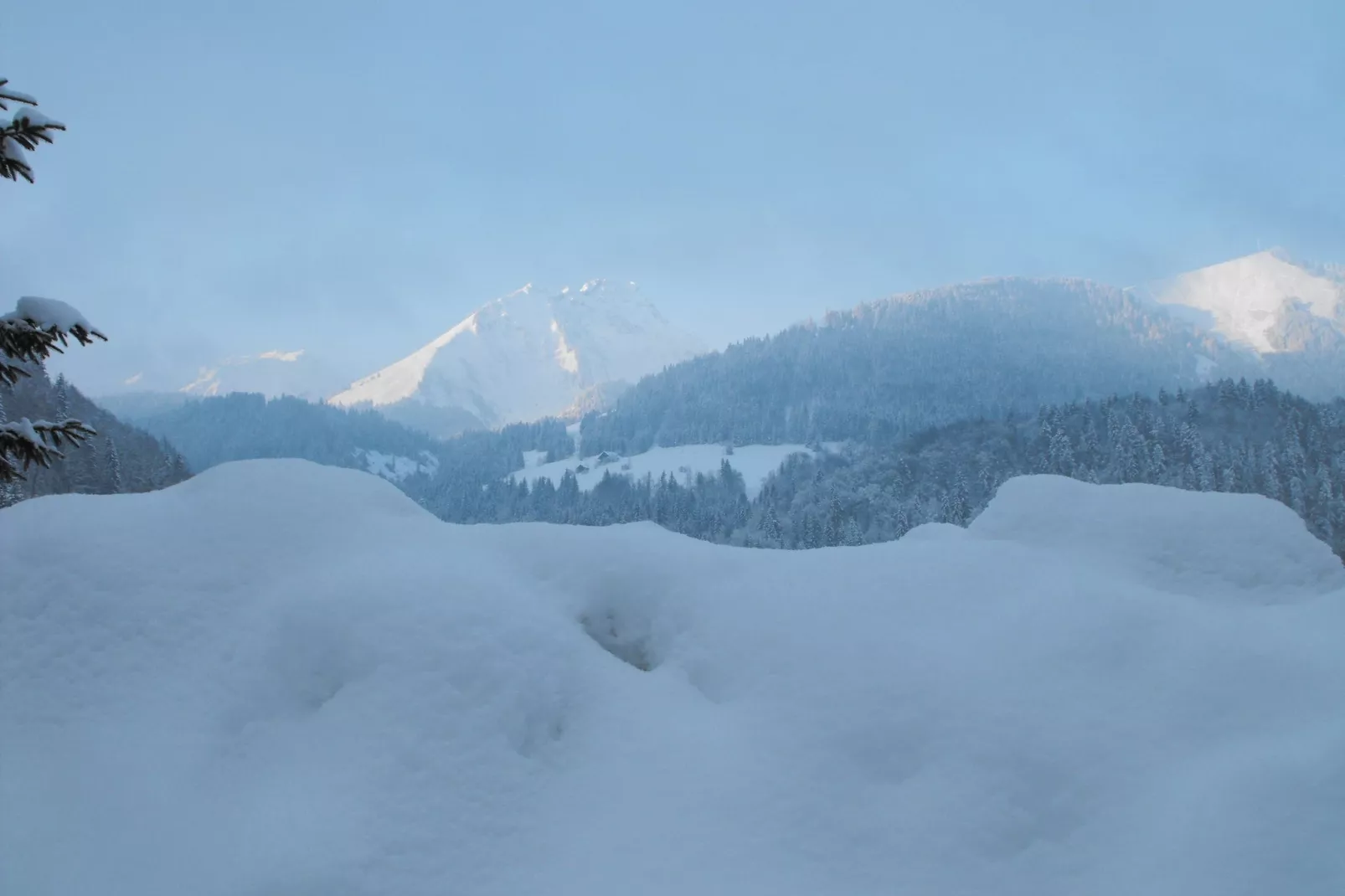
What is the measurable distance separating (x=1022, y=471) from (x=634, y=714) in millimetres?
150781

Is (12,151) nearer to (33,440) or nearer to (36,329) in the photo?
(36,329)

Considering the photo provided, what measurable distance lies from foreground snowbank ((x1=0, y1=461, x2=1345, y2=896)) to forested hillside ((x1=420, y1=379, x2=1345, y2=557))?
109825 millimetres

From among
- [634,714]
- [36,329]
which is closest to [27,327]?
[36,329]

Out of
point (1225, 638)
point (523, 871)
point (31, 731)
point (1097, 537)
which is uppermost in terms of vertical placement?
point (1097, 537)

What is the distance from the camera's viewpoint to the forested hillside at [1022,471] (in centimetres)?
11419

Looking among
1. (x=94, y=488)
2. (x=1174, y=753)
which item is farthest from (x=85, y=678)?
(x=94, y=488)

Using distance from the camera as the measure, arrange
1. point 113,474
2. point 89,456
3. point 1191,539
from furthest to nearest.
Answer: point 89,456
point 113,474
point 1191,539

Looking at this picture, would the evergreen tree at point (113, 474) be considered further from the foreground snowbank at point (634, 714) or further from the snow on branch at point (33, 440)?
the snow on branch at point (33, 440)

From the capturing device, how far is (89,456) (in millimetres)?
78562

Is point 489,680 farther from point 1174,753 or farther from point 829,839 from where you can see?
point 1174,753

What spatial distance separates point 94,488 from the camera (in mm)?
76312

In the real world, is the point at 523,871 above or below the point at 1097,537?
below

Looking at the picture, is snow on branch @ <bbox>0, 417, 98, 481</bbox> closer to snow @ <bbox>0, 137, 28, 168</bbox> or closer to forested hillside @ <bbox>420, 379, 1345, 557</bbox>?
snow @ <bbox>0, 137, 28, 168</bbox>

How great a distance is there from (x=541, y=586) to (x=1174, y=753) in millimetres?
7366
